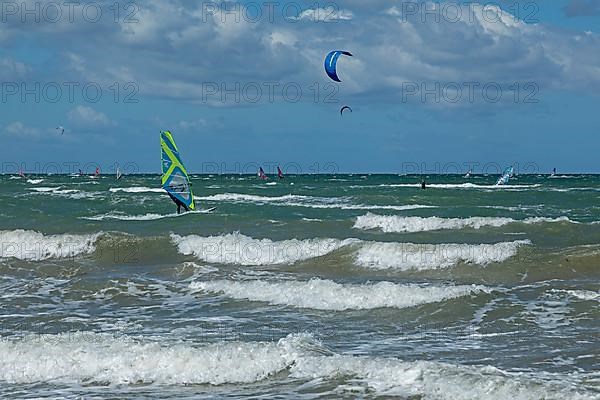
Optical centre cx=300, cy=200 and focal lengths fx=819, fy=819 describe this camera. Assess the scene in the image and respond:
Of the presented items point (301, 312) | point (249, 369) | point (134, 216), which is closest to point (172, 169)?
point (134, 216)

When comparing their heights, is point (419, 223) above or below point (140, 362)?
above

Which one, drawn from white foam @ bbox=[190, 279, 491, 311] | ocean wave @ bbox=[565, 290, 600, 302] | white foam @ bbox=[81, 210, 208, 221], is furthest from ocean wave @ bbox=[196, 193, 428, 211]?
ocean wave @ bbox=[565, 290, 600, 302]

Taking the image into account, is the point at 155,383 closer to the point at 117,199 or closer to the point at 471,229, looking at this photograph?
the point at 471,229

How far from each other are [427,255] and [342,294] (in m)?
5.55

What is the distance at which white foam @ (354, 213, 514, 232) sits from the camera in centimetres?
2573

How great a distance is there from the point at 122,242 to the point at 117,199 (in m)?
21.8

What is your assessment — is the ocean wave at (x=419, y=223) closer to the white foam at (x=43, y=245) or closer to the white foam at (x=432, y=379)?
the white foam at (x=43, y=245)

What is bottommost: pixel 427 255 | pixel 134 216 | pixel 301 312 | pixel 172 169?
pixel 301 312

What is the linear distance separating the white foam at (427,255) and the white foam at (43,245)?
312 inches

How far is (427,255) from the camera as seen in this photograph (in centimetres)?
1884

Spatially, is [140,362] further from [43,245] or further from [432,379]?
[43,245]

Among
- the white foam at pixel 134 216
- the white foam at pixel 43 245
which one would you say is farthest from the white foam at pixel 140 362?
Answer: the white foam at pixel 134 216

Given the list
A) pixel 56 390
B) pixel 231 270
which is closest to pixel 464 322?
pixel 56 390

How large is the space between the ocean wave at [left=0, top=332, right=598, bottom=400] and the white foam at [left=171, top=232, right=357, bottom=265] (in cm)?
948
